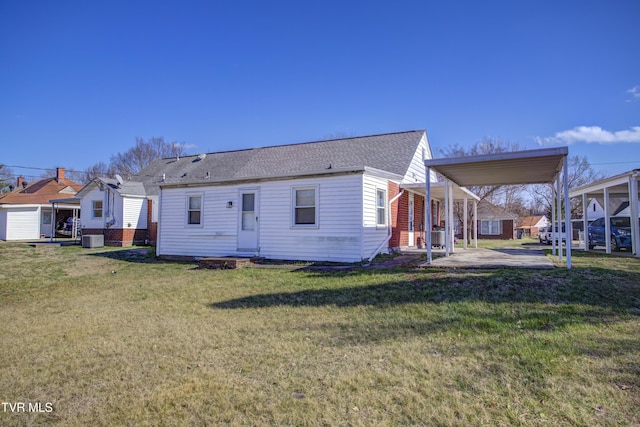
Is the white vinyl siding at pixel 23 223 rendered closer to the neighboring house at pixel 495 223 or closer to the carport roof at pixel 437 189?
the carport roof at pixel 437 189

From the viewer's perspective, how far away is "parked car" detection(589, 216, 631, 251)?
1630 cm

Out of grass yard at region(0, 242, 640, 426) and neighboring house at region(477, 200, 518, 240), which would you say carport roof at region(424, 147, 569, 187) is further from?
neighboring house at region(477, 200, 518, 240)

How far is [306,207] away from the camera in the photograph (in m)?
12.8

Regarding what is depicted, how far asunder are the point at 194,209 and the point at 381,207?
24.3 ft

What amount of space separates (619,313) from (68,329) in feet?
26.6

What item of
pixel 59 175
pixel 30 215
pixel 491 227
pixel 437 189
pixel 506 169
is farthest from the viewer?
pixel 491 227

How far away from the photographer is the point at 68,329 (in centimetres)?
554

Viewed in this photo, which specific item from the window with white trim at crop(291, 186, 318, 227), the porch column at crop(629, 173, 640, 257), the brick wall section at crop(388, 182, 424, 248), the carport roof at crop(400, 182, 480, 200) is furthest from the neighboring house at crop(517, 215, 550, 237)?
the window with white trim at crop(291, 186, 318, 227)

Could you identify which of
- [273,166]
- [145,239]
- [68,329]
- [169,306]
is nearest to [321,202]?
[273,166]

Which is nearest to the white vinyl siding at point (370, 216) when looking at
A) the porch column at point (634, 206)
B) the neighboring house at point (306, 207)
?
the neighboring house at point (306, 207)

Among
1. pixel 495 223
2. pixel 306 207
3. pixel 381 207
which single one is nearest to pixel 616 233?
pixel 381 207

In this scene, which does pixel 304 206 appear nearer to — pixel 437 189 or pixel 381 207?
pixel 381 207

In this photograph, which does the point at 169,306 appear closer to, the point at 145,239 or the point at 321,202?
the point at 321,202

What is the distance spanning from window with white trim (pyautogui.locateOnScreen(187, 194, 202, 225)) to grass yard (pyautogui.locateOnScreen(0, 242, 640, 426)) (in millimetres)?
6822
